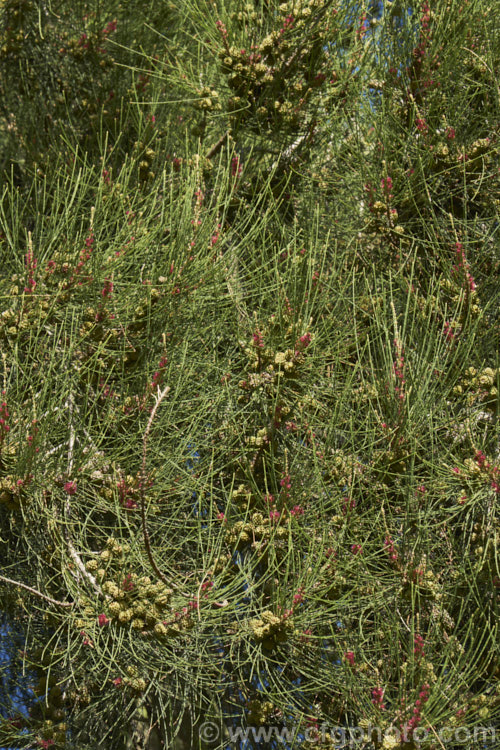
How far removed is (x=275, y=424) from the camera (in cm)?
196

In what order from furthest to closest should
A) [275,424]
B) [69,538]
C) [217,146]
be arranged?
1. [217,146]
2. [275,424]
3. [69,538]

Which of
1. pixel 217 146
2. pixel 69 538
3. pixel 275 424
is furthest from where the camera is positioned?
pixel 217 146

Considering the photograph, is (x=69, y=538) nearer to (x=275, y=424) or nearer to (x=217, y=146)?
(x=275, y=424)

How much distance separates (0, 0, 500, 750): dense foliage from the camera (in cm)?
171

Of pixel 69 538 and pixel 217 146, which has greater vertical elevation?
pixel 217 146

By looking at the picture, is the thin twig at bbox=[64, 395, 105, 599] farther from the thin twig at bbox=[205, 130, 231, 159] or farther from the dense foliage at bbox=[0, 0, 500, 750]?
the thin twig at bbox=[205, 130, 231, 159]

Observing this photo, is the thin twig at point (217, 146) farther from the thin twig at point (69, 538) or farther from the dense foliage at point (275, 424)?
the thin twig at point (69, 538)

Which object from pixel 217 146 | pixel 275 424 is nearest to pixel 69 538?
pixel 275 424

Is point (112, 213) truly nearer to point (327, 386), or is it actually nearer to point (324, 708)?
point (327, 386)

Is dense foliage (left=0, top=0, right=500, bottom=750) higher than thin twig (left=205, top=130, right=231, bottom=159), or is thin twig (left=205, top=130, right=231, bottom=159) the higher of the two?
thin twig (left=205, top=130, right=231, bottom=159)

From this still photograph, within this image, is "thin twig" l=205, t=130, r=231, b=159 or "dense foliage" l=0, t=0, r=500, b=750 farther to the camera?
"thin twig" l=205, t=130, r=231, b=159

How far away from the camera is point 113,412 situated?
1.86 m

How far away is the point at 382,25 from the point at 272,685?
1.74 meters

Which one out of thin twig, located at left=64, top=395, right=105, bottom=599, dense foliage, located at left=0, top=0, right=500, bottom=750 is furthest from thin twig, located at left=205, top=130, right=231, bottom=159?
thin twig, located at left=64, top=395, right=105, bottom=599
